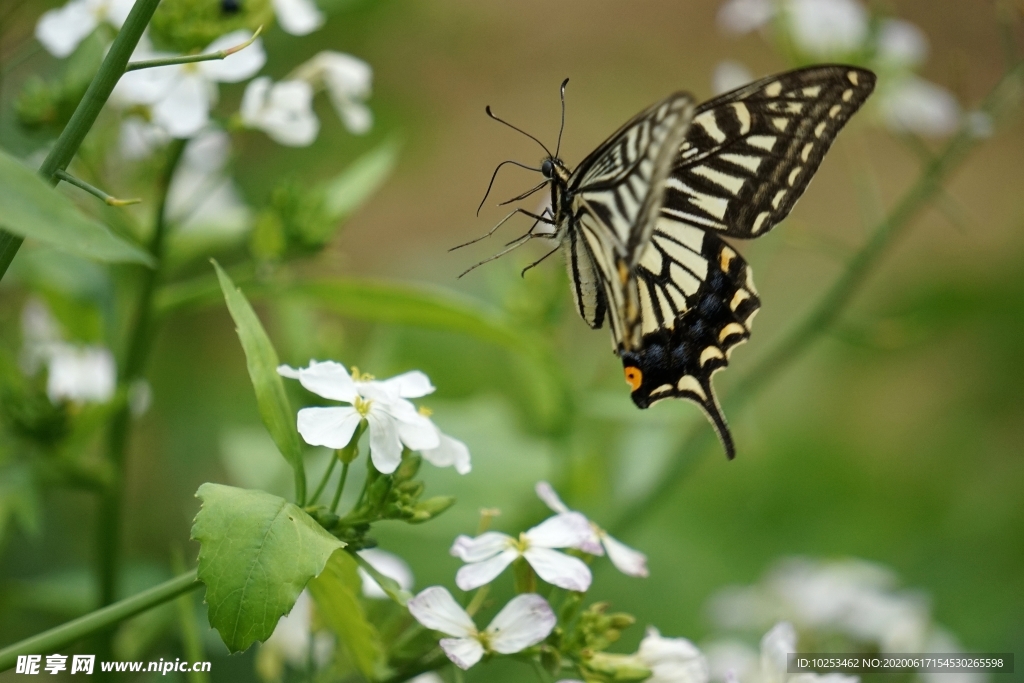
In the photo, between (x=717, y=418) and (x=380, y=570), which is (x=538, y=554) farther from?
(x=717, y=418)

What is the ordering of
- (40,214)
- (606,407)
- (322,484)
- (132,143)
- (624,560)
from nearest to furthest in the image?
(40,214) < (322,484) < (624,560) < (132,143) < (606,407)

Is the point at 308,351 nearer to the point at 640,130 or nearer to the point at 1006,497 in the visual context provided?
the point at 640,130

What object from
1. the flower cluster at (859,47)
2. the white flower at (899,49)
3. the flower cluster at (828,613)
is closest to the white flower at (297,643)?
the flower cluster at (828,613)

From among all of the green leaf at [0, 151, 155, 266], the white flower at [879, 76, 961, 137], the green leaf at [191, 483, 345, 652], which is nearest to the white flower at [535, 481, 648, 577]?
the green leaf at [191, 483, 345, 652]

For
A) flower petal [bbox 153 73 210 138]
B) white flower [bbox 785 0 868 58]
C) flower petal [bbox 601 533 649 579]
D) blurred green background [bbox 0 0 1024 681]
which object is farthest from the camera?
white flower [bbox 785 0 868 58]

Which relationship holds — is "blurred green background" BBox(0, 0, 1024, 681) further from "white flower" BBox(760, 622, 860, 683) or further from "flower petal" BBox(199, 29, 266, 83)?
"white flower" BBox(760, 622, 860, 683)

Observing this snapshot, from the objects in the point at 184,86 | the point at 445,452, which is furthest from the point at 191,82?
the point at 445,452

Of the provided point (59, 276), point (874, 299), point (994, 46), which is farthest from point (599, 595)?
point (994, 46)
